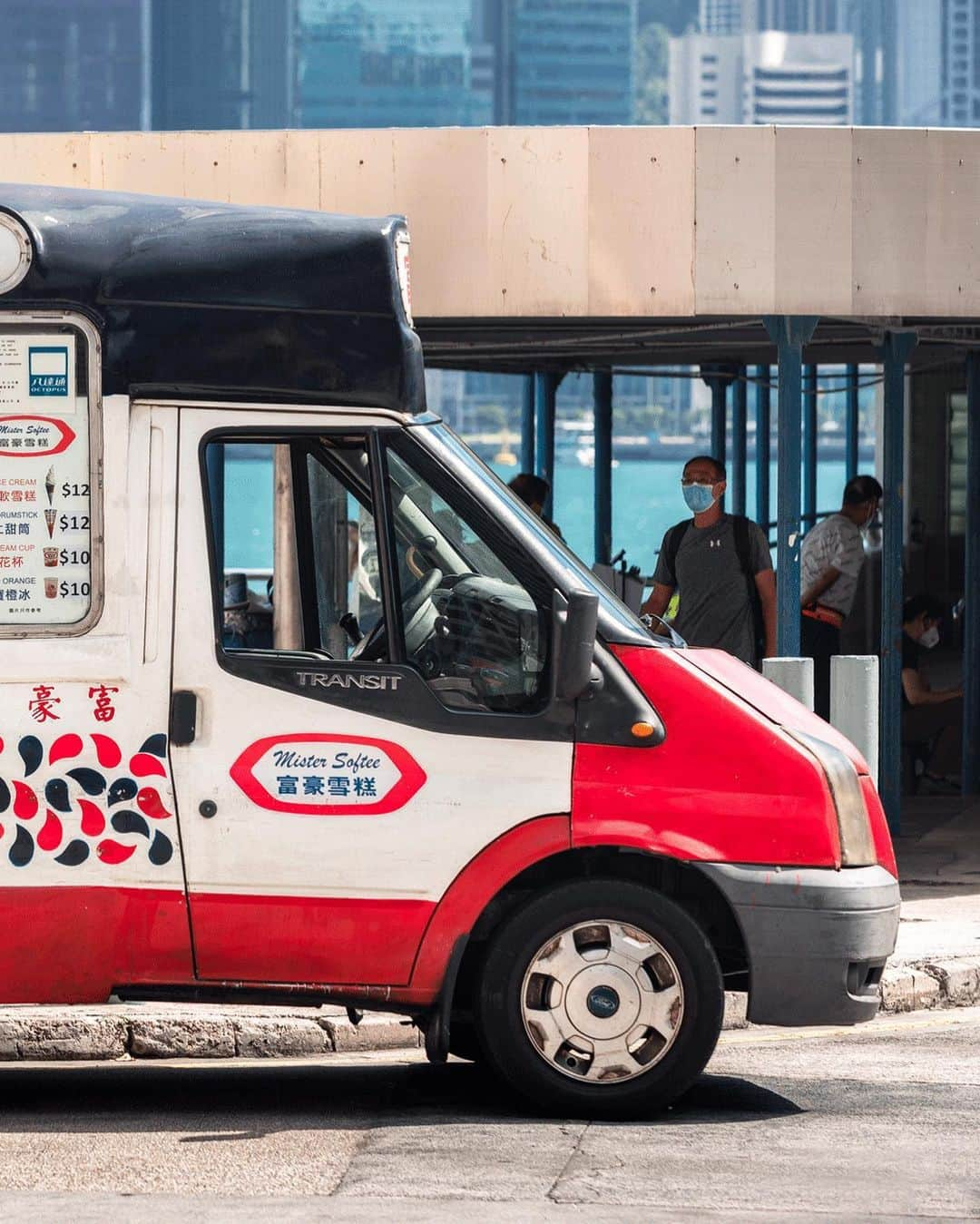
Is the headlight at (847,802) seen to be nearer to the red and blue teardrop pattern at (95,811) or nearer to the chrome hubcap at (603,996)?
the chrome hubcap at (603,996)

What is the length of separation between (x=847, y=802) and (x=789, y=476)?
16.8ft

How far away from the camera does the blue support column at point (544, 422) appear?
20453 millimetres

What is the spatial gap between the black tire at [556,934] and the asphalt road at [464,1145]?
135 mm

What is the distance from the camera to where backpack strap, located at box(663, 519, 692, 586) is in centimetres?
1062

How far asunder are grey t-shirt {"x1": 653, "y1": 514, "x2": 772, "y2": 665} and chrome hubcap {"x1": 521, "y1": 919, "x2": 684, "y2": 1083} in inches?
171

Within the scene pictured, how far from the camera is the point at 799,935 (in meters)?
6.32

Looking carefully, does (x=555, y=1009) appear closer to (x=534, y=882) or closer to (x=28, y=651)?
(x=534, y=882)

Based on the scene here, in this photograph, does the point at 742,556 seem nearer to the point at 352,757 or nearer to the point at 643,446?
the point at 352,757

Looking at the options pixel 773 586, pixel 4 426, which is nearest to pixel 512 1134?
pixel 4 426

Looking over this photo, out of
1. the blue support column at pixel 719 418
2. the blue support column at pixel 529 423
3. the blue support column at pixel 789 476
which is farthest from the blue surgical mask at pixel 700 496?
the blue support column at pixel 719 418

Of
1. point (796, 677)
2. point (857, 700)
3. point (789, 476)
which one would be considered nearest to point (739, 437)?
point (789, 476)

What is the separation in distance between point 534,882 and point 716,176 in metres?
5.13

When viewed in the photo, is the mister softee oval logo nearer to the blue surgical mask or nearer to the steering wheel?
the steering wheel

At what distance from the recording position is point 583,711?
6262mm
